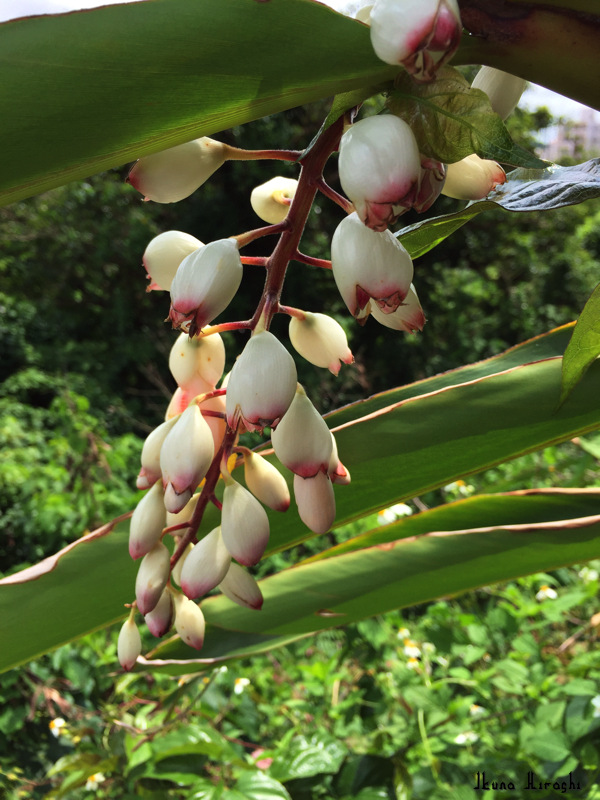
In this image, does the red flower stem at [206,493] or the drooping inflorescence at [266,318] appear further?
the red flower stem at [206,493]

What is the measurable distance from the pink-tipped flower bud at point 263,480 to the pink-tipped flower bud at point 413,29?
0.17 m

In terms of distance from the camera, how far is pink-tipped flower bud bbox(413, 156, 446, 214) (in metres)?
0.21

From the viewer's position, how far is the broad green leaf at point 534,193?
0.24 meters

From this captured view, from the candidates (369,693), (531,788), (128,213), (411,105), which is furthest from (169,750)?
(128,213)

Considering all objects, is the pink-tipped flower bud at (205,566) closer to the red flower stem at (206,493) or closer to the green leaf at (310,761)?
the red flower stem at (206,493)

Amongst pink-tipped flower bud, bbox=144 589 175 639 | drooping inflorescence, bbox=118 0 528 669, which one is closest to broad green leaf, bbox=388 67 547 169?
drooping inflorescence, bbox=118 0 528 669

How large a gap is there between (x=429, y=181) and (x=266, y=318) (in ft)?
0.24

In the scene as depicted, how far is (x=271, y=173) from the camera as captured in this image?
4.29 metres

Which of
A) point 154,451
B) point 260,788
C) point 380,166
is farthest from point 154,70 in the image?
point 260,788

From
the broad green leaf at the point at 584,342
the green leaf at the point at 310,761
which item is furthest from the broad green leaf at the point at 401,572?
the green leaf at the point at 310,761

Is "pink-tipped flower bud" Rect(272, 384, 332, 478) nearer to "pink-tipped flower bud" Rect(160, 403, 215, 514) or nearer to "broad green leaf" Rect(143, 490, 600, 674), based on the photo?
"pink-tipped flower bud" Rect(160, 403, 215, 514)

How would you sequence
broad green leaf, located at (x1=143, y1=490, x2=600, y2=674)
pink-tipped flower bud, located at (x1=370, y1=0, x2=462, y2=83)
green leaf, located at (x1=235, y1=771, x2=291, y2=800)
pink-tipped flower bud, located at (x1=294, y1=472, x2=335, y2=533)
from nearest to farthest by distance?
pink-tipped flower bud, located at (x1=370, y1=0, x2=462, y2=83) → pink-tipped flower bud, located at (x1=294, y1=472, x2=335, y2=533) → broad green leaf, located at (x1=143, y1=490, x2=600, y2=674) → green leaf, located at (x1=235, y1=771, x2=291, y2=800)

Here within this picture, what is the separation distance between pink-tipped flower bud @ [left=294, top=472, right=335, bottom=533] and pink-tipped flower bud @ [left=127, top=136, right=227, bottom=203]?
11 centimetres

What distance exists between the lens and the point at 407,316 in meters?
0.25
